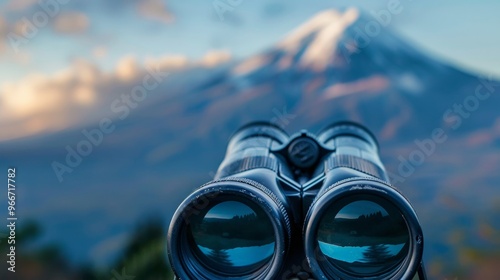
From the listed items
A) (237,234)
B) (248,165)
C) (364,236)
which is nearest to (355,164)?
(248,165)

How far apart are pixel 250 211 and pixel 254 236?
97 mm

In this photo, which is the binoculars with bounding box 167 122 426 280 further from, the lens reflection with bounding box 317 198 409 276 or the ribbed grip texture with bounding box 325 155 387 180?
the ribbed grip texture with bounding box 325 155 387 180

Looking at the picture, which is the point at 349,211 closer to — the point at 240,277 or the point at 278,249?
the point at 278,249

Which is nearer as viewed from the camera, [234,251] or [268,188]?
[234,251]

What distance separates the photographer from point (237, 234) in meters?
3.05

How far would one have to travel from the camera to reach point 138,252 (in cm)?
695

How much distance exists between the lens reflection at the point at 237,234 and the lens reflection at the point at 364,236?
226 millimetres

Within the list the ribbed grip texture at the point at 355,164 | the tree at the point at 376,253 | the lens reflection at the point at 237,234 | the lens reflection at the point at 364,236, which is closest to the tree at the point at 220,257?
the lens reflection at the point at 237,234

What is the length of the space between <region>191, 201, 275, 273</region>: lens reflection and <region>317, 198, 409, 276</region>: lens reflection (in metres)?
0.23

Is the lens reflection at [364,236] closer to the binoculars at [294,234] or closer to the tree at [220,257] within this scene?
the binoculars at [294,234]

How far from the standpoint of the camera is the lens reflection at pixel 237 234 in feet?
10.0

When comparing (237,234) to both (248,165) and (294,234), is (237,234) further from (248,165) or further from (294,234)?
(248,165)

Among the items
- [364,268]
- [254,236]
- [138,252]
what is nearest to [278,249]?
[254,236]

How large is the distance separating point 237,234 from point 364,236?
18.9 inches
